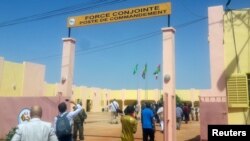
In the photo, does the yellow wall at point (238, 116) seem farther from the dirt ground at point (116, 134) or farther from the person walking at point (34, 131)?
the person walking at point (34, 131)

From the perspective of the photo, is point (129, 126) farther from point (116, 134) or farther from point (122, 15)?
point (116, 134)

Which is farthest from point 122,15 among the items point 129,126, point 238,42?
point 129,126

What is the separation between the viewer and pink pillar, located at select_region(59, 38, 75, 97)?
48.5 feet

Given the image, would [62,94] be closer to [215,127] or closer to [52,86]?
[215,127]

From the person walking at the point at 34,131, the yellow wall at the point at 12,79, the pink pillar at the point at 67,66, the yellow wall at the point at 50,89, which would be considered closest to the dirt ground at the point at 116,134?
the pink pillar at the point at 67,66

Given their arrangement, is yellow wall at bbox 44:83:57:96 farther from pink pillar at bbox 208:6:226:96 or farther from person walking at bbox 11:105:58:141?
person walking at bbox 11:105:58:141

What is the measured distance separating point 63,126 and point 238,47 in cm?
747

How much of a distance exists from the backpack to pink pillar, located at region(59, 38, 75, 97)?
A: 689 centimetres

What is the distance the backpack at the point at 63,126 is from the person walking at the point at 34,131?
9.02 ft

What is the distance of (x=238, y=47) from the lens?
473 inches

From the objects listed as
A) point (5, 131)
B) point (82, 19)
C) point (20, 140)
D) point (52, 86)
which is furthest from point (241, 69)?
point (52, 86)

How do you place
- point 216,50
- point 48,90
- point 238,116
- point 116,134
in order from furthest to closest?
point 48,90 < point 116,134 < point 216,50 < point 238,116

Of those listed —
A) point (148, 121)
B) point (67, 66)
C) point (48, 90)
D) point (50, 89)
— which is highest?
point (50, 89)

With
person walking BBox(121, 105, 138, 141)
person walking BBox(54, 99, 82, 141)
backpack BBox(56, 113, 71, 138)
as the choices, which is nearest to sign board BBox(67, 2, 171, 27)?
person walking BBox(121, 105, 138, 141)
